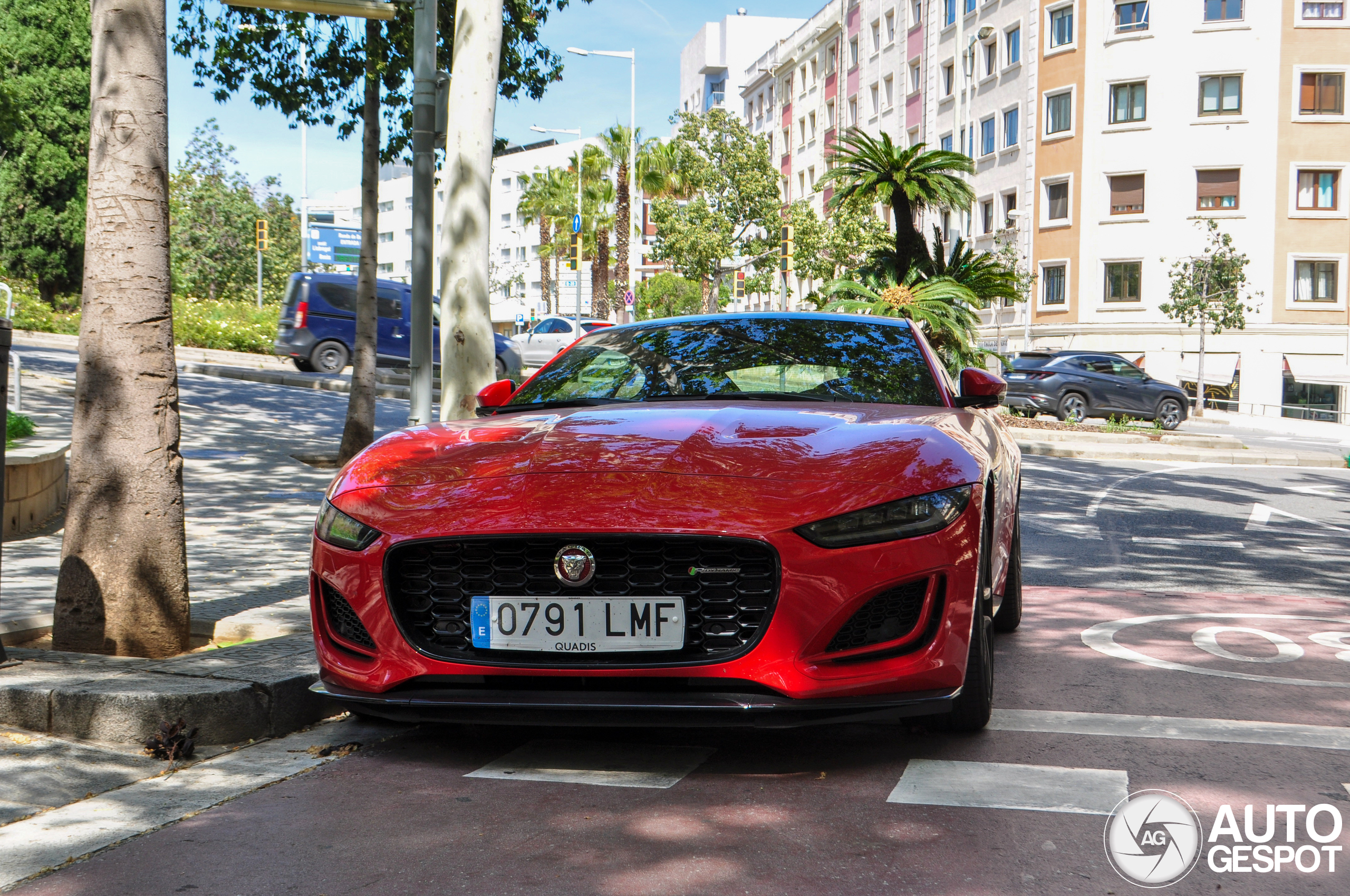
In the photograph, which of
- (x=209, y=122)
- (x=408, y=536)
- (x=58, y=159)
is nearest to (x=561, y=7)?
(x=408, y=536)

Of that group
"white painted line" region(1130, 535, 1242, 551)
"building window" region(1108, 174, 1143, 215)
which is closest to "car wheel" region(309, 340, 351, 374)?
"white painted line" region(1130, 535, 1242, 551)

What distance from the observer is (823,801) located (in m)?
3.44

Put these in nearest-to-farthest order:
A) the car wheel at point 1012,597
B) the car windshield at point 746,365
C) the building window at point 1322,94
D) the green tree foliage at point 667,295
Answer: the car windshield at point 746,365, the car wheel at point 1012,597, the building window at point 1322,94, the green tree foliage at point 667,295

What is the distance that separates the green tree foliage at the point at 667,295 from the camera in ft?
260

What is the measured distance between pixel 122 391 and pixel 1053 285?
4447 cm

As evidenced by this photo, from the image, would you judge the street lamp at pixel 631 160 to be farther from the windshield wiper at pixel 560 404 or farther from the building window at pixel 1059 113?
the windshield wiper at pixel 560 404

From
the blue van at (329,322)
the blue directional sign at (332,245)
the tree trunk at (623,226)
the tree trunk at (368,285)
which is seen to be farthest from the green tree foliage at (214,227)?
the tree trunk at (368,285)

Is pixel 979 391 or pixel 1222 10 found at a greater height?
pixel 1222 10

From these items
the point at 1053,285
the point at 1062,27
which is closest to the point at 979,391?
the point at 1053,285

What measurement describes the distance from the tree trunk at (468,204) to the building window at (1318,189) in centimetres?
4032

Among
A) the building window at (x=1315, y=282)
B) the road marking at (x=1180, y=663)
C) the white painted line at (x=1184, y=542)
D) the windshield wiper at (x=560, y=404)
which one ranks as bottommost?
the white painted line at (x=1184, y=542)

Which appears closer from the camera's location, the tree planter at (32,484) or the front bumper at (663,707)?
the front bumper at (663,707)

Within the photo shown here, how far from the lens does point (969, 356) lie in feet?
59.8

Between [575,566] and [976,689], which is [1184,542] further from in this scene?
[575,566]
